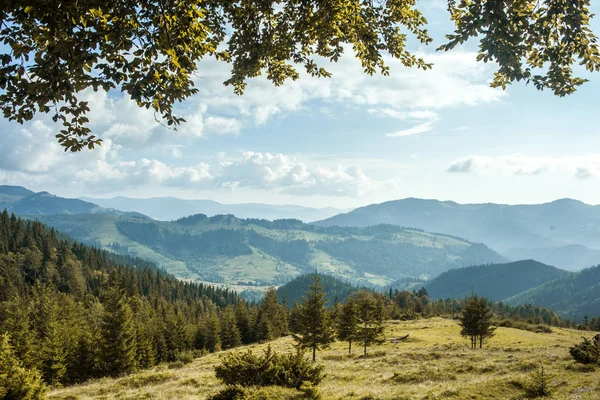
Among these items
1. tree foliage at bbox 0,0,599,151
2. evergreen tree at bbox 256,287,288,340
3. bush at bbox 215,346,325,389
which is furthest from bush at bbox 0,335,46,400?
evergreen tree at bbox 256,287,288,340

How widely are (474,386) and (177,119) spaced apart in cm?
1722

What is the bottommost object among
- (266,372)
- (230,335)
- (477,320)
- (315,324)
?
(230,335)

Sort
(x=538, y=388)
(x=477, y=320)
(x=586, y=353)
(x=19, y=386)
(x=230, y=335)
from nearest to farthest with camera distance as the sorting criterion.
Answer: (x=538, y=388) → (x=19, y=386) → (x=586, y=353) → (x=477, y=320) → (x=230, y=335)

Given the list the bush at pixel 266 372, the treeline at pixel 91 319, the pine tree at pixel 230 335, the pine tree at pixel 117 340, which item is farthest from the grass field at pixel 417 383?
the pine tree at pixel 230 335

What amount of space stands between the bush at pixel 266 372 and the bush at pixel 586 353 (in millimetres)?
15749

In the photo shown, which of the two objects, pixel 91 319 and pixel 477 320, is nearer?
pixel 477 320

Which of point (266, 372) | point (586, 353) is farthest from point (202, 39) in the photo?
point (586, 353)

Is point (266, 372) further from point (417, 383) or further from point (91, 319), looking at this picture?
point (91, 319)

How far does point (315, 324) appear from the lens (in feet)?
146

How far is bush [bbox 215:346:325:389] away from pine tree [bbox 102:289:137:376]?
40389 millimetres

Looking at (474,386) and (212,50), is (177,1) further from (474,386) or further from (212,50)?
(474,386)

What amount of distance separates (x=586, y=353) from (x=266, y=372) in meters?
18.4

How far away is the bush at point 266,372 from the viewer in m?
14.4

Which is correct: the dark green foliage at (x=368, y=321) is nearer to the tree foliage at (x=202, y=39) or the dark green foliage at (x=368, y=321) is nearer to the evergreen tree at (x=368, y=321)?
the evergreen tree at (x=368, y=321)
